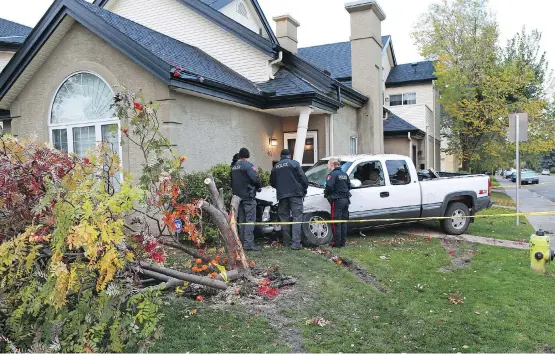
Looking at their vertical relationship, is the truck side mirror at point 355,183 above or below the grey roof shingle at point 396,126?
below

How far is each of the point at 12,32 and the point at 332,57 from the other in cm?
1559

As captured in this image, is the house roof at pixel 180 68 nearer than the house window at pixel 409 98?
Yes

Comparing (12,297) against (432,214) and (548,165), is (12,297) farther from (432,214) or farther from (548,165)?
(548,165)

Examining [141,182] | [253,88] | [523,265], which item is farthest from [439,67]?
[141,182]

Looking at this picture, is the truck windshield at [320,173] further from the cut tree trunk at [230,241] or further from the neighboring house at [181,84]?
the cut tree trunk at [230,241]

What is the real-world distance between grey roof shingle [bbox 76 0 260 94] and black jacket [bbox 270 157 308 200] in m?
3.49

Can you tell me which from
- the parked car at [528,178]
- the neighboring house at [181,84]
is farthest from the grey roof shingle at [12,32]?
the parked car at [528,178]

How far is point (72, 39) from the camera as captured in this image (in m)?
10.4

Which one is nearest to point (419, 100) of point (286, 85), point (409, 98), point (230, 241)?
point (409, 98)

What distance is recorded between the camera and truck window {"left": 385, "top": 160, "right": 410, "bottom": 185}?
966 cm

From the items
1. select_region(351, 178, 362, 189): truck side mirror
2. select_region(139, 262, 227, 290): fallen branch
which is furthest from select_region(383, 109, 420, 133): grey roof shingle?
select_region(139, 262, 227, 290): fallen branch

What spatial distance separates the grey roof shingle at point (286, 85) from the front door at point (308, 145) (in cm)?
170

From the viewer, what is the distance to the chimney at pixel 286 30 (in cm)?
1747

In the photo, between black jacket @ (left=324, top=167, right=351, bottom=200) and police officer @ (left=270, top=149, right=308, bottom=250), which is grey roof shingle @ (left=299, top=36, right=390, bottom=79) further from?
police officer @ (left=270, top=149, right=308, bottom=250)
